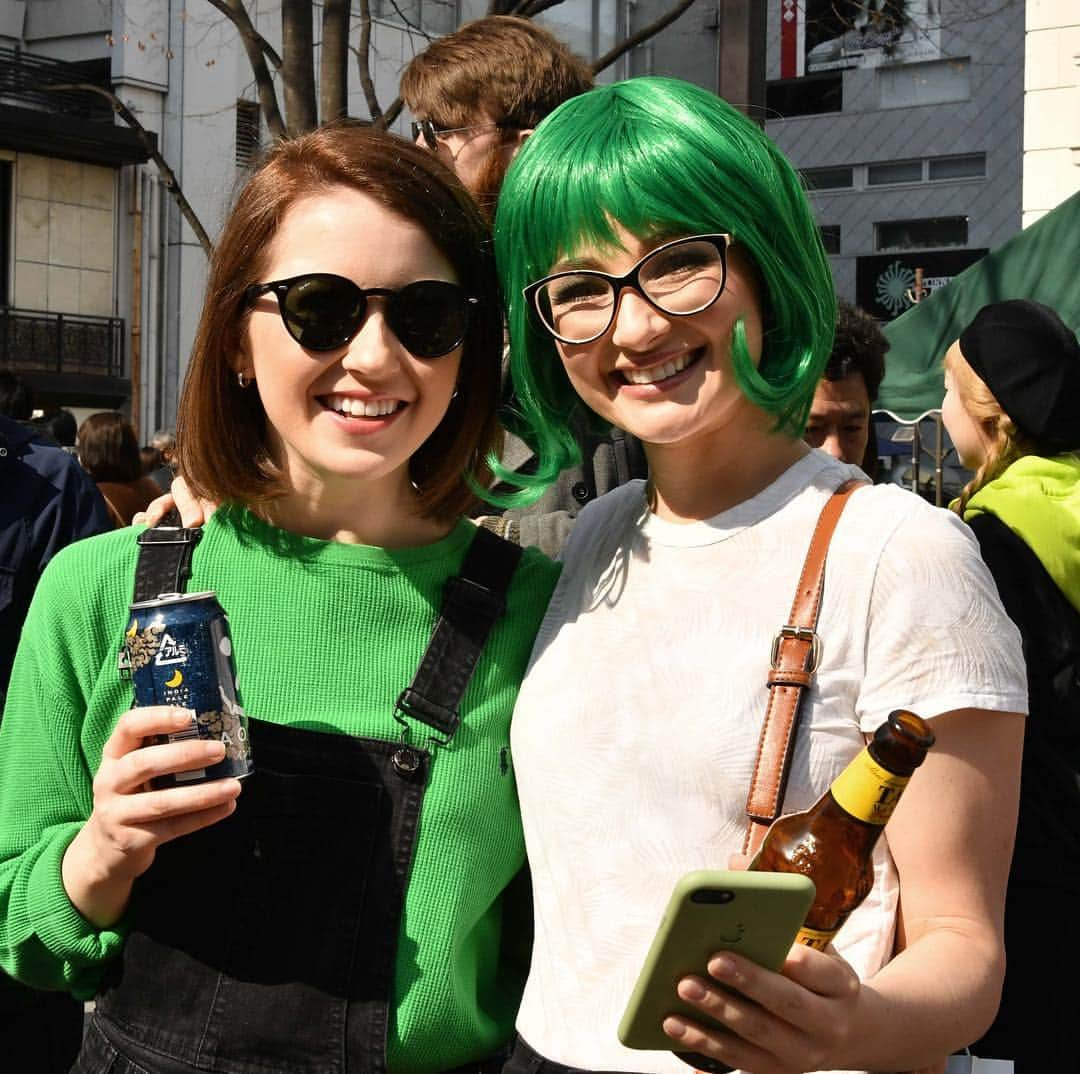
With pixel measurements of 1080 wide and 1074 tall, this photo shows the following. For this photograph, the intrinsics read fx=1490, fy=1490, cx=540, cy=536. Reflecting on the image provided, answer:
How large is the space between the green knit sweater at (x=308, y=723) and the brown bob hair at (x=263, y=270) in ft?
0.45

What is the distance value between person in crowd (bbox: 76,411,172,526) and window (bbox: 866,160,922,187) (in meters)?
27.0

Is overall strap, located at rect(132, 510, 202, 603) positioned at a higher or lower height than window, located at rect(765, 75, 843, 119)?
lower

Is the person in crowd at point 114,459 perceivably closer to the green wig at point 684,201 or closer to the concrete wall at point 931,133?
the green wig at point 684,201

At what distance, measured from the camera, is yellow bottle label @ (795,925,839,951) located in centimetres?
165

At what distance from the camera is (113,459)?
26.0 ft

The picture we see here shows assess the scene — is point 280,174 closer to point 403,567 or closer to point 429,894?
point 403,567

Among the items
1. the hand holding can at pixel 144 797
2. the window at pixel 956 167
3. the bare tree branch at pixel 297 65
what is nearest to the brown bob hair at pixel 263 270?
the hand holding can at pixel 144 797

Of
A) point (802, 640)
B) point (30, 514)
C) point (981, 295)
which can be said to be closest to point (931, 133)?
point (981, 295)

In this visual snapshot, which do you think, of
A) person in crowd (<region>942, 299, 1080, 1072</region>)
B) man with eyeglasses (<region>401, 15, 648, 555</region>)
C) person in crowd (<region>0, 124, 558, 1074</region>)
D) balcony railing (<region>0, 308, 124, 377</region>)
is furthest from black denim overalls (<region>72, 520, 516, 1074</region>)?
balcony railing (<region>0, 308, 124, 377</region>)

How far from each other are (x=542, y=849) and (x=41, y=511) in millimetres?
1839

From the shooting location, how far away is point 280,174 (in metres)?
2.22

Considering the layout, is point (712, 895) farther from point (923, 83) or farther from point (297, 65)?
point (923, 83)

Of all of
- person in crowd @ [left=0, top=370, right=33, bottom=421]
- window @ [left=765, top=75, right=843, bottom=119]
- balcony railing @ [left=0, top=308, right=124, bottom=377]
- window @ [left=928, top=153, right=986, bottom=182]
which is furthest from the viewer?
window @ [left=765, top=75, right=843, bottom=119]

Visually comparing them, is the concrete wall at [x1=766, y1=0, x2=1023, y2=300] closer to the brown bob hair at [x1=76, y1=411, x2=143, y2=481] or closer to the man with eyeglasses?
the brown bob hair at [x1=76, y1=411, x2=143, y2=481]
